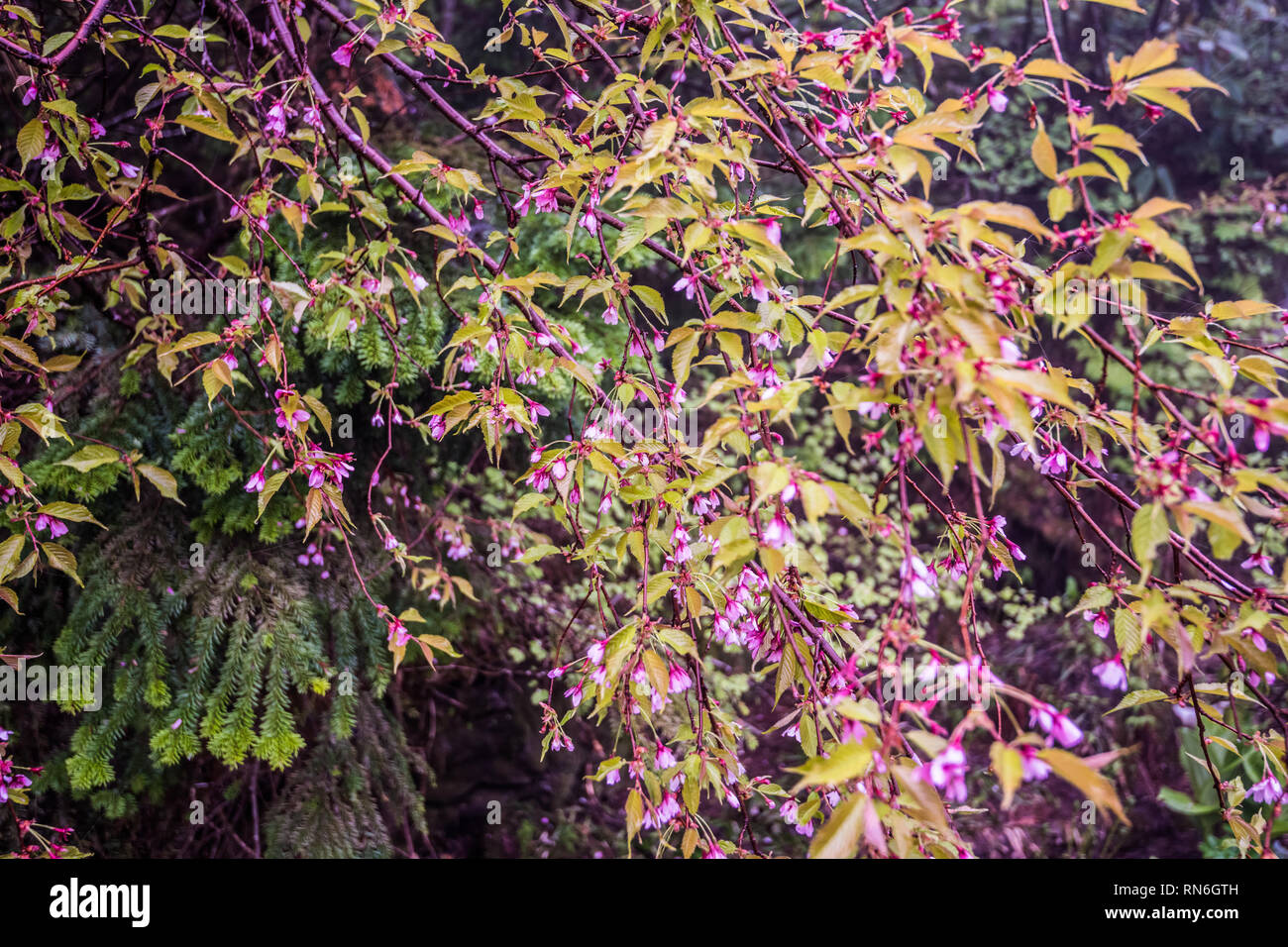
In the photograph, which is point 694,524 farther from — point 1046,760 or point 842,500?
point 1046,760

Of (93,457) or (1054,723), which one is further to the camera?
(93,457)

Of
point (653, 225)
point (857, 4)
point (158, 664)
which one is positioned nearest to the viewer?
point (653, 225)

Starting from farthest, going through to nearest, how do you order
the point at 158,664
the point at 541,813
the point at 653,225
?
the point at 541,813
the point at 158,664
the point at 653,225

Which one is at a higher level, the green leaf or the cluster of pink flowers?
the green leaf

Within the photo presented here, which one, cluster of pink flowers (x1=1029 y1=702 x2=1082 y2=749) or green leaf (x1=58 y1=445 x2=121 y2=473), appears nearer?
cluster of pink flowers (x1=1029 y1=702 x2=1082 y2=749)

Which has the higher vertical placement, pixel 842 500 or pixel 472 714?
pixel 842 500

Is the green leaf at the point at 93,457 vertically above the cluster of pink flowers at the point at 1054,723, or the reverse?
the green leaf at the point at 93,457

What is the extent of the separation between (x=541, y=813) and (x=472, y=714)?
1.83 ft

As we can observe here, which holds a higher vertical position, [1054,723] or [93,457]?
[93,457]

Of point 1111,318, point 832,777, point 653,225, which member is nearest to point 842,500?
point 832,777

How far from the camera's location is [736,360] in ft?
3.77

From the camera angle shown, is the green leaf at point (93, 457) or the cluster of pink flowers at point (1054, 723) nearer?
the cluster of pink flowers at point (1054, 723)
